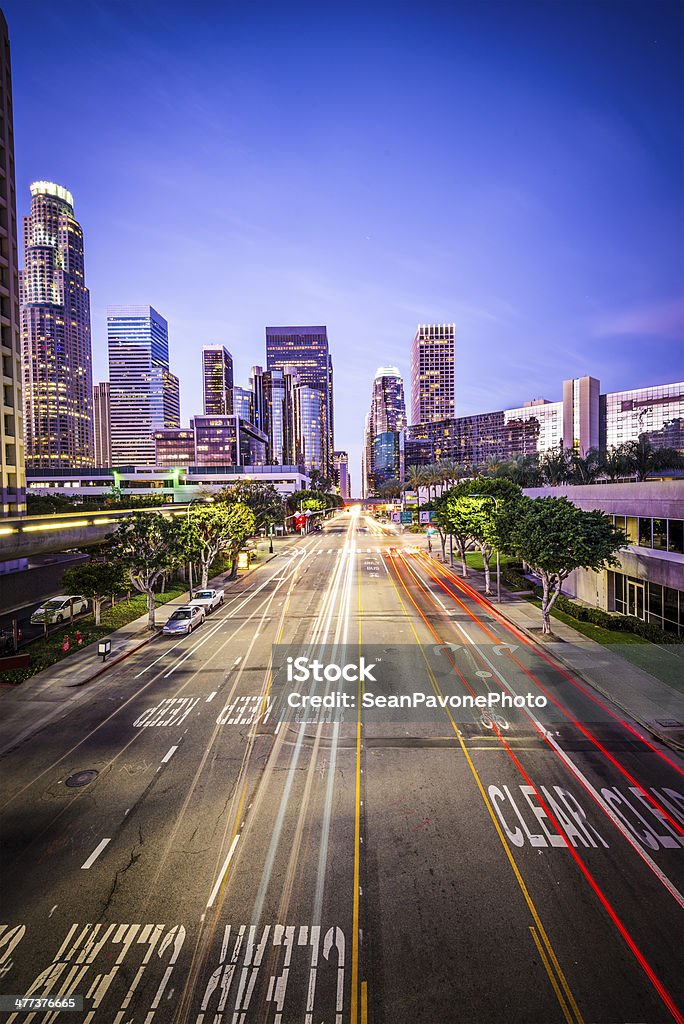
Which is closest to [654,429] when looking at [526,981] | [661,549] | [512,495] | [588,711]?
[512,495]

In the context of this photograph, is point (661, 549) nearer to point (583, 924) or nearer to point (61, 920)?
point (583, 924)

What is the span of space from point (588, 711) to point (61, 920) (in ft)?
57.8

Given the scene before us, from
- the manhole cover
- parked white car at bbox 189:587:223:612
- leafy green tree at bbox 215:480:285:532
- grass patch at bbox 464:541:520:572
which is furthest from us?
leafy green tree at bbox 215:480:285:532

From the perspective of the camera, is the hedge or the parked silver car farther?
the parked silver car

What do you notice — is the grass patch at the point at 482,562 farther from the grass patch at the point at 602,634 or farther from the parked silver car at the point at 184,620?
the parked silver car at the point at 184,620

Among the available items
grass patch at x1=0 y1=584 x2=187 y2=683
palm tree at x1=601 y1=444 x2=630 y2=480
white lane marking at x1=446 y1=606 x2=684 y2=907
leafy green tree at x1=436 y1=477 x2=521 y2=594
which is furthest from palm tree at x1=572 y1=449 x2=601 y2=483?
white lane marking at x1=446 y1=606 x2=684 y2=907

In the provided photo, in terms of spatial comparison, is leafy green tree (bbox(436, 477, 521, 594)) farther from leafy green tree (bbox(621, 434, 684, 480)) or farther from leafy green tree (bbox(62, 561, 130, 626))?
leafy green tree (bbox(62, 561, 130, 626))

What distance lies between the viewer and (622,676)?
21.6m

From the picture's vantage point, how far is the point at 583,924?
30.3 feet

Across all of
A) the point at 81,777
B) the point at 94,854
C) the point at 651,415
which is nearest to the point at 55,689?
the point at 81,777

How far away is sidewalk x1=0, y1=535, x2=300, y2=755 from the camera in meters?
18.1

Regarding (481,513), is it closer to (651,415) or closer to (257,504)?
(257,504)

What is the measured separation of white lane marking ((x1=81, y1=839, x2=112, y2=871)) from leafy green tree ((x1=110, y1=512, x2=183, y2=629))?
20305mm

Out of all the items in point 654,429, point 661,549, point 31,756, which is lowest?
point 31,756
